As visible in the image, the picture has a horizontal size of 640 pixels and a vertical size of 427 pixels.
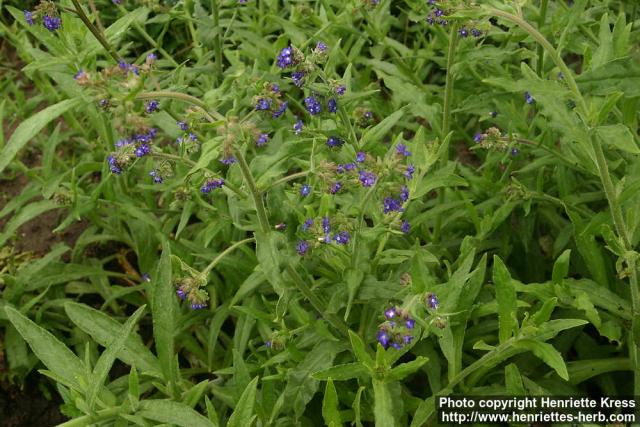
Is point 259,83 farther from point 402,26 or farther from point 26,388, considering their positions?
point 402,26

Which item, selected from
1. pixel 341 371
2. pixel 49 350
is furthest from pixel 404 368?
pixel 49 350

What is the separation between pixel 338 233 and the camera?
11.4ft

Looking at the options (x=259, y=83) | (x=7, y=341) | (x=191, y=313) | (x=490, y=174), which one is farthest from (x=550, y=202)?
(x=7, y=341)

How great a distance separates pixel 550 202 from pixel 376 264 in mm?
1392

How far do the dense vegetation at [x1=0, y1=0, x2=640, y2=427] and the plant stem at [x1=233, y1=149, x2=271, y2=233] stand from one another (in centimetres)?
2

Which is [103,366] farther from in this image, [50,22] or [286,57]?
[50,22]

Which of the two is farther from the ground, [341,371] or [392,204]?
[392,204]

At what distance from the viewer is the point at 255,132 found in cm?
308

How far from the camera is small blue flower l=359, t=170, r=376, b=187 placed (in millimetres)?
3271

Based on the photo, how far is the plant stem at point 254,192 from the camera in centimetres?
308

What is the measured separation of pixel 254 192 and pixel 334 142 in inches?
28.2

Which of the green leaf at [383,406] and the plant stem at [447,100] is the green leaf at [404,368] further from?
the plant stem at [447,100]

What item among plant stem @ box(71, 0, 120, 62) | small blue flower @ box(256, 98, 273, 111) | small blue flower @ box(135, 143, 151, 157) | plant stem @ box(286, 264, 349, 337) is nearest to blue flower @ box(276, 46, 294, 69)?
small blue flower @ box(256, 98, 273, 111)

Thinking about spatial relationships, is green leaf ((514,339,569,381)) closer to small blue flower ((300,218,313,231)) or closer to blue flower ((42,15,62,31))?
small blue flower ((300,218,313,231))
